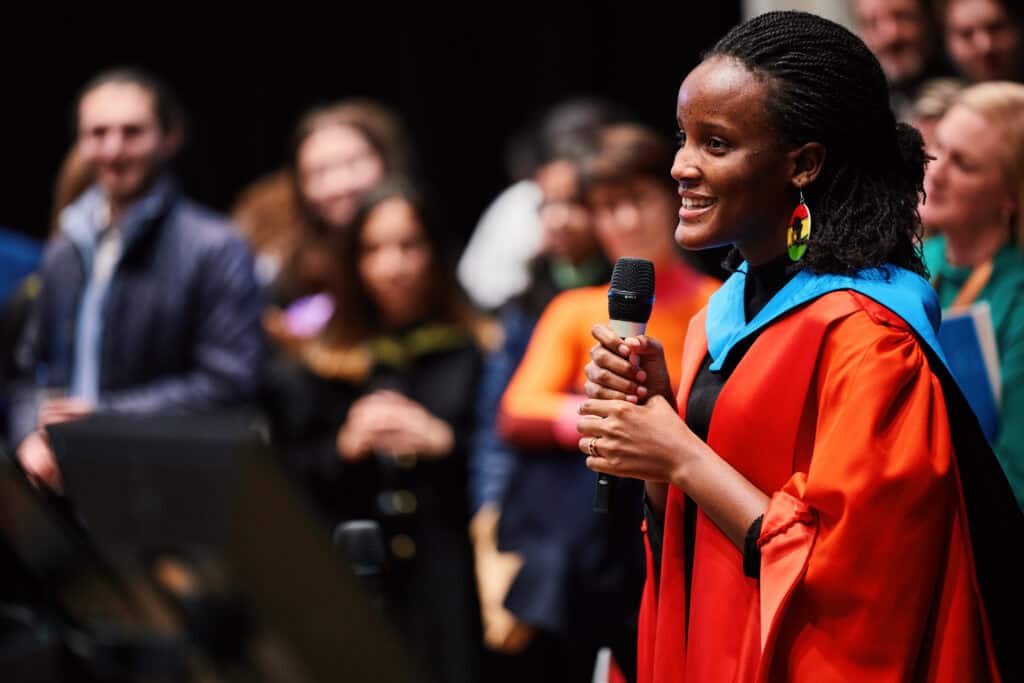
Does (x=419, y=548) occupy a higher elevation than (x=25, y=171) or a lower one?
lower

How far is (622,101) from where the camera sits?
668 centimetres

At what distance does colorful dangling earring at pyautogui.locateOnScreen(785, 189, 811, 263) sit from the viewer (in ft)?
6.97

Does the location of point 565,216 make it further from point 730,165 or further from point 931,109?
point 730,165

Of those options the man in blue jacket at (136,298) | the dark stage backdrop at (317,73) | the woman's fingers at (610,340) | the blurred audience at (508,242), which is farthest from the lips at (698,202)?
the dark stage backdrop at (317,73)

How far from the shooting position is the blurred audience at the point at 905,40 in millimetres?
4395

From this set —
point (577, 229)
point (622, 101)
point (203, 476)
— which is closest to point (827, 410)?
point (203, 476)

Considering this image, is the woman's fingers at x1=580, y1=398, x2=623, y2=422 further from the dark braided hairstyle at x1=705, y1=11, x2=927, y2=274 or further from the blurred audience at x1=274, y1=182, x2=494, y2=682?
the blurred audience at x1=274, y1=182, x2=494, y2=682

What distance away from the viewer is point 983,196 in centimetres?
298

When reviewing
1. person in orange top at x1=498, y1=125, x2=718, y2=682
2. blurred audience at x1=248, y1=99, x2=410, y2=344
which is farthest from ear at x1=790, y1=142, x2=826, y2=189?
blurred audience at x1=248, y1=99, x2=410, y2=344

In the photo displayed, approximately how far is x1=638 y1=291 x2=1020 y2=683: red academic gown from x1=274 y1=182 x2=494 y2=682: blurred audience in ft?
6.86

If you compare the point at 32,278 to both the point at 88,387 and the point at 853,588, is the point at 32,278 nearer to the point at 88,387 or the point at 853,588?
the point at 88,387

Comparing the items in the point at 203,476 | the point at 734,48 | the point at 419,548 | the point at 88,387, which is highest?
the point at 734,48

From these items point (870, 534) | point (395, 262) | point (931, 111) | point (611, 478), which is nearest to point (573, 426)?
point (395, 262)

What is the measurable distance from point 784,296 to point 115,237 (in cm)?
307
